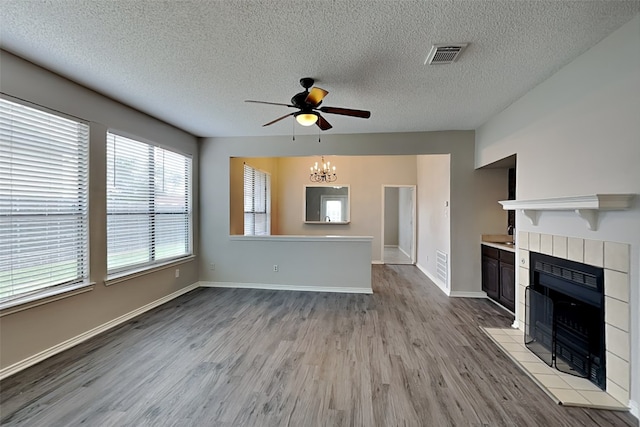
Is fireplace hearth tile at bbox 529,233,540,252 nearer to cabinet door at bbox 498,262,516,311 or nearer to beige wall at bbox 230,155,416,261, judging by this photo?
cabinet door at bbox 498,262,516,311

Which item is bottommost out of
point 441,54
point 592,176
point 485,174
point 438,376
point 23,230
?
point 438,376

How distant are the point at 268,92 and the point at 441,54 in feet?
5.77

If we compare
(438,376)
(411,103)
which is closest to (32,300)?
(438,376)

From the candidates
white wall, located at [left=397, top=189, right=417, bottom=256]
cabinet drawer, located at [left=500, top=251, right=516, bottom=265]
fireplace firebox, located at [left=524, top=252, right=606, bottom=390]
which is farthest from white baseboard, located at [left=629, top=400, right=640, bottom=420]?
white wall, located at [left=397, top=189, right=417, bottom=256]

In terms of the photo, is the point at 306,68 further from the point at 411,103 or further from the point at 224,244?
the point at 224,244

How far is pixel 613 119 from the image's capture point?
2.04m

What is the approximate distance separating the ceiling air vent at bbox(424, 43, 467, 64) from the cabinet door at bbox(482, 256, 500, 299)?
3.02m

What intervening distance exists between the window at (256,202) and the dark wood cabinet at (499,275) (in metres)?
4.58

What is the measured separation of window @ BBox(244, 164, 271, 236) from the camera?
20.1 feet

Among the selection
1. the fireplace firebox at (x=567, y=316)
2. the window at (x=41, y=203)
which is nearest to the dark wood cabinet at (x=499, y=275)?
the fireplace firebox at (x=567, y=316)

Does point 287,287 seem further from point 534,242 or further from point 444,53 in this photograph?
point 444,53

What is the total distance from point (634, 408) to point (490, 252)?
249cm

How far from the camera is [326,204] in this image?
7.68 metres

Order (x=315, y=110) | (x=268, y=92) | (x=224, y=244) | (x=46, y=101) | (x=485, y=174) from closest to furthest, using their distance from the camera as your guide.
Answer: (x=46, y=101), (x=315, y=110), (x=268, y=92), (x=485, y=174), (x=224, y=244)
